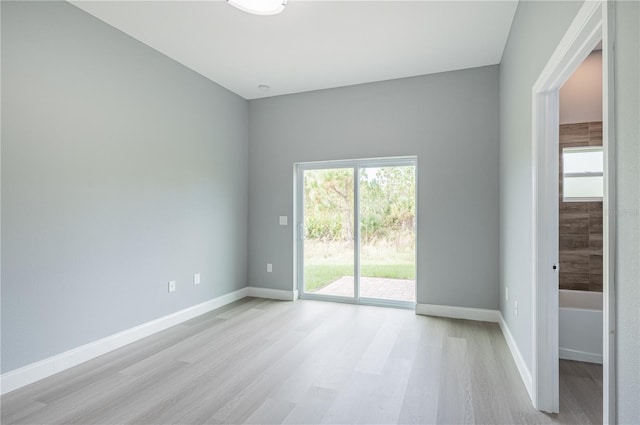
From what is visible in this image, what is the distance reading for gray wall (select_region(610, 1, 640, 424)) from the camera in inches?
38.0

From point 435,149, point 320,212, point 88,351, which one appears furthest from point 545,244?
point 88,351

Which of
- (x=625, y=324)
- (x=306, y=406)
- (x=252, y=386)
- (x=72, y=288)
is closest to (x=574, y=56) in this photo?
(x=625, y=324)

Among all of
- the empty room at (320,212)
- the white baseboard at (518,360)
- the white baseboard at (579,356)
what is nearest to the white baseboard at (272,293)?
the empty room at (320,212)

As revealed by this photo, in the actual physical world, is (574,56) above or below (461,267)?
above

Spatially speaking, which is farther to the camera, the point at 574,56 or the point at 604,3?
the point at 574,56

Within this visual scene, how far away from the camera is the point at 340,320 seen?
12.3 feet

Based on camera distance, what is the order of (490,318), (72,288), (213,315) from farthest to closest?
(213,315)
(490,318)
(72,288)

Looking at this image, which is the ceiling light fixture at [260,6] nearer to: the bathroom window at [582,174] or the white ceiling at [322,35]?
the white ceiling at [322,35]

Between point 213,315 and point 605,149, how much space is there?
3922mm

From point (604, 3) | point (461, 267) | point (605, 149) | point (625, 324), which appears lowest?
point (461, 267)

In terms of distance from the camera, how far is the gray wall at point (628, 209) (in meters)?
0.96

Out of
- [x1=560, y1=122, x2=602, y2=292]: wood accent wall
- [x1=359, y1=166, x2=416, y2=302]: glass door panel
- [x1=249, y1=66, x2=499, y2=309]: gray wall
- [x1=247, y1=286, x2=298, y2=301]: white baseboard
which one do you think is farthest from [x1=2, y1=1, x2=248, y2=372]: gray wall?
[x1=560, y1=122, x2=602, y2=292]: wood accent wall

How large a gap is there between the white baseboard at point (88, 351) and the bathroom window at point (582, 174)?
4192 millimetres

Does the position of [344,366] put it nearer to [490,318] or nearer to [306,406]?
[306,406]
